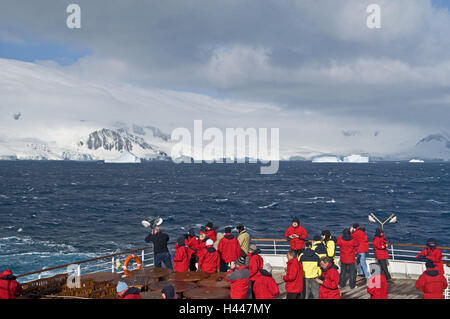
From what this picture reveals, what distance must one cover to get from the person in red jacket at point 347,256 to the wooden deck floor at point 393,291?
1.00ft

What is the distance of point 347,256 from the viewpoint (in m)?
12.4

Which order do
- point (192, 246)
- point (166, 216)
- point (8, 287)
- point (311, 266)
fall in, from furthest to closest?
point (166, 216)
point (192, 246)
point (311, 266)
point (8, 287)

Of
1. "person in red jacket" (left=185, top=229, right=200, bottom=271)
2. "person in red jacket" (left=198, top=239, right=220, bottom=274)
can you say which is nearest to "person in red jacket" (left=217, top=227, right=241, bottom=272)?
"person in red jacket" (left=198, top=239, right=220, bottom=274)

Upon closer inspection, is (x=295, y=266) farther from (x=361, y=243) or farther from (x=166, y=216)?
(x=166, y=216)

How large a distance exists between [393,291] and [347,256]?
2198 mm

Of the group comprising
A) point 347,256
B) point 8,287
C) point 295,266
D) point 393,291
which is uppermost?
point 295,266

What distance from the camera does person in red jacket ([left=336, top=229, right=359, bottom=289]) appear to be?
12.2 m

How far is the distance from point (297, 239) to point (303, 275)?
2743mm

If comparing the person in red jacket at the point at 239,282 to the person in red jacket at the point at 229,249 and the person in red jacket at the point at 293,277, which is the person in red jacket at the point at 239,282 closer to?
the person in red jacket at the point at 293,277

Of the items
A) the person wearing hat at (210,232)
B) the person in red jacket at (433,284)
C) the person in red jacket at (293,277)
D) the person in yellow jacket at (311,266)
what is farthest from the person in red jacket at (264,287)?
the person wearing hat at (210,232)

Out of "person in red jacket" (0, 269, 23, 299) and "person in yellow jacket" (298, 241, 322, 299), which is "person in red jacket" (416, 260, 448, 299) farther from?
"person in red jacket" (0, 269, 23, 299)

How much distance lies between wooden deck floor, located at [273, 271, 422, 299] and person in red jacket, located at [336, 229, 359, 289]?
1.00 ft

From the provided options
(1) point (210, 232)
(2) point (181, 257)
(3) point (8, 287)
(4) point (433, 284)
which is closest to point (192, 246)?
(1) point (210, 232)
